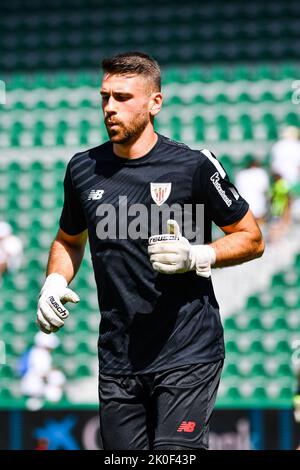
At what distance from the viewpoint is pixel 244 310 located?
838 cm

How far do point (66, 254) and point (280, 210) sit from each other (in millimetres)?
4769

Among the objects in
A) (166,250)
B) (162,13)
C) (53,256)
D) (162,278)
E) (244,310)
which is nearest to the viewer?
(166,250)

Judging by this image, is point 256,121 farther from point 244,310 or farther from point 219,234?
point 244,310

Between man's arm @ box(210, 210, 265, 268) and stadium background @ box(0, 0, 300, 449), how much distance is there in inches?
171

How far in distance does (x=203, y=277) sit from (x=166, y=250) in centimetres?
32

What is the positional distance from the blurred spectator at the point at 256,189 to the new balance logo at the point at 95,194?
4.91 m

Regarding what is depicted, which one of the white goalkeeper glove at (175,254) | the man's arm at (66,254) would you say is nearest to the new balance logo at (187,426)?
the white goalkeeper glove at (175,254)

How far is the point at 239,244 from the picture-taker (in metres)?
3.56

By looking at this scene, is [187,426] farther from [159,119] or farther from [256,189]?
[159,119]

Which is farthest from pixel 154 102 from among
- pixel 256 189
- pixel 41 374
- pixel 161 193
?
pixel 256 189

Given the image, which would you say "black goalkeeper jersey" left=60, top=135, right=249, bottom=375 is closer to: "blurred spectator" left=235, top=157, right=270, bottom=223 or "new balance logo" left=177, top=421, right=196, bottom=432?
"new balance logo" left=177, top=421, right=196, bottom=432

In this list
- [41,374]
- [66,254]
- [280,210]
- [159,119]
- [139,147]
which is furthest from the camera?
[159,119]

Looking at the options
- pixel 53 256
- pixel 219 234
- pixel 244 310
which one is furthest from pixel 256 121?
pixel 53 256

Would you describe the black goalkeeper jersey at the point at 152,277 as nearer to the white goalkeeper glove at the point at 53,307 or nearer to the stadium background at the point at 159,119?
the white goalkeeper glove at the point at 53,307
